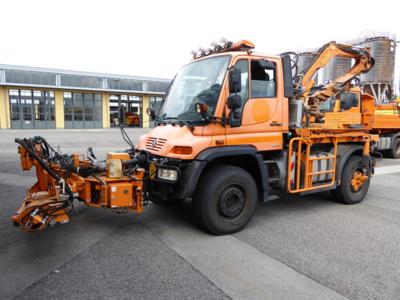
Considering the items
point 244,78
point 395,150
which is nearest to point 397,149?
point 395,150

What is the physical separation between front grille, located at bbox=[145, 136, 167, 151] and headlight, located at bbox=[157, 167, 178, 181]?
0.40 metres

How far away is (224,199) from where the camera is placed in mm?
4355

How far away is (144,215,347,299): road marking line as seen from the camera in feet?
9.84

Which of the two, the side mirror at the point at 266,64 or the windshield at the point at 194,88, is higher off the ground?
the side mirror at the point at 266,64

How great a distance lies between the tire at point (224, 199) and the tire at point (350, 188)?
224 centimetres

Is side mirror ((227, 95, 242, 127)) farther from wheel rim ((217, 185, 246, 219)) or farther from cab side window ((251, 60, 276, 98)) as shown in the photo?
wheel rim ((217, 185, 246, 219))

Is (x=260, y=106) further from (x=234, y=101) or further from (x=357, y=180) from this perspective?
(x=357, y=180)

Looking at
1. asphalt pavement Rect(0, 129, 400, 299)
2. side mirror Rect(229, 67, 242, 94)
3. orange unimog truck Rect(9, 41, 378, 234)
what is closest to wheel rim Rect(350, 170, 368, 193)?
asphalt pavement Rect(0, 129, 400, 299)

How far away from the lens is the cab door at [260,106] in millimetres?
4473

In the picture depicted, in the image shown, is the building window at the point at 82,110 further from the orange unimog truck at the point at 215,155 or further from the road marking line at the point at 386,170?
the orange unimog truck at the point at 215,155

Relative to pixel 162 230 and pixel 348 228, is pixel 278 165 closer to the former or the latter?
pixel 348 228

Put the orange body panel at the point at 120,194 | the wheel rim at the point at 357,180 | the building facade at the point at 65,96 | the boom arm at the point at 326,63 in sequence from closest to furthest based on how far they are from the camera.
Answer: the orange body panel at the point at 120,194 → the wheel rim at the point at 357,180 → the boom arm at the point at 326,63 → the building facade at the point at 65,96

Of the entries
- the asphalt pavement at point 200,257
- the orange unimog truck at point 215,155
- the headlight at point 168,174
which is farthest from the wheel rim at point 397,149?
the headlight at point 168,174

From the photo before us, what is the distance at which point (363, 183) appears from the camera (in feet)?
20.3
